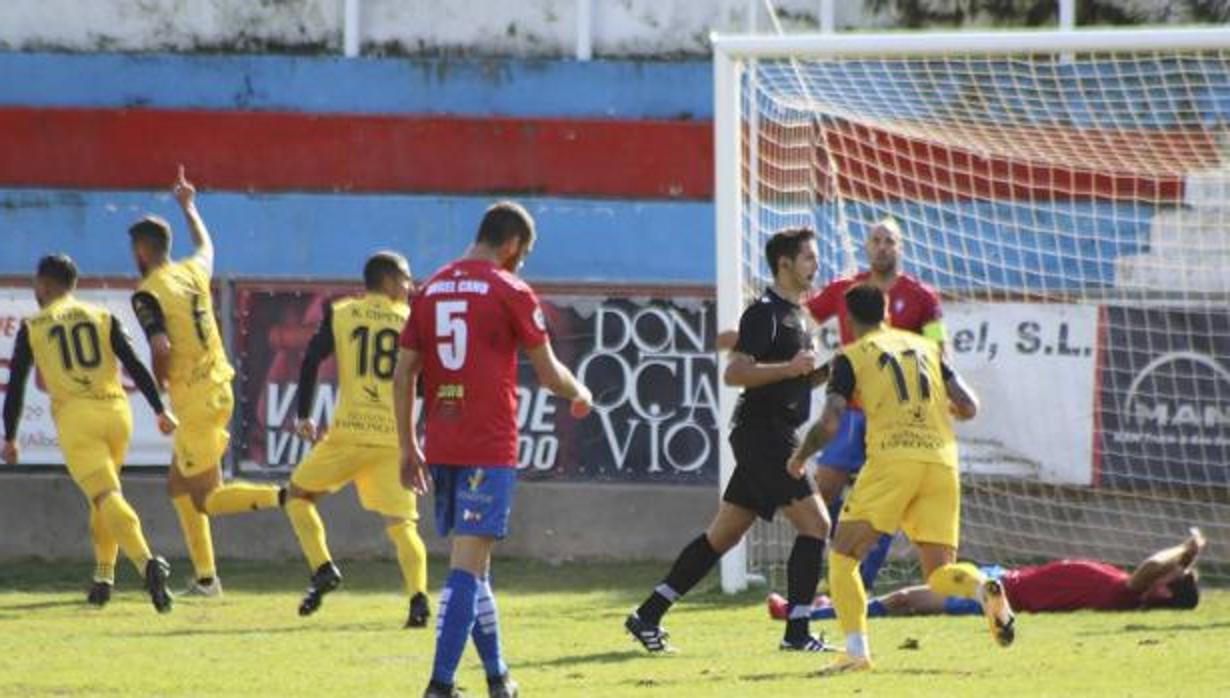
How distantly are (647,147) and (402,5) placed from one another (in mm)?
2855

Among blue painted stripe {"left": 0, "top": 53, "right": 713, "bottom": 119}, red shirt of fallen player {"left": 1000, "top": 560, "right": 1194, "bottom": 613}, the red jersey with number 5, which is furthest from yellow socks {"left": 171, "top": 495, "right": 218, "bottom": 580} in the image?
blue painted stripe {"left": 0, "top": 53, "right": 713, "bottom": 119}

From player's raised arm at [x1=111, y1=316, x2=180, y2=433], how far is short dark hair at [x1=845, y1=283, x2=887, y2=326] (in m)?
4.51

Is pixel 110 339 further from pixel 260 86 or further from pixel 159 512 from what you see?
pixel 260 86

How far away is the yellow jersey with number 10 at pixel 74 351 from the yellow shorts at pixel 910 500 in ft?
16.4

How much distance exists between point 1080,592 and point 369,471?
374 cm

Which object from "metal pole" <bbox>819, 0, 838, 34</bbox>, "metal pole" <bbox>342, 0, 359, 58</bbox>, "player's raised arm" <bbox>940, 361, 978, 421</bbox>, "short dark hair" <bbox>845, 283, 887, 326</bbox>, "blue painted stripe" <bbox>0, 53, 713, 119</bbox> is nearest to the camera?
"short dark hair" <bbox>845, 283, 887, 326</bbox>

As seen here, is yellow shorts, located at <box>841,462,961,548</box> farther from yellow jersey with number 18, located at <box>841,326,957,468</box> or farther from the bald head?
the bald head

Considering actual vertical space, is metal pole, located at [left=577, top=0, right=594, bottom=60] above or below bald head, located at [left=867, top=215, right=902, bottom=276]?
above

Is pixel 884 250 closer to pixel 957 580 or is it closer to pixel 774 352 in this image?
pixel 774 352

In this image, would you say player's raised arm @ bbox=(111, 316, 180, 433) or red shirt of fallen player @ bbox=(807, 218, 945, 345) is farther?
player's raised arm @ bbox=(111, 316, 180, 433)

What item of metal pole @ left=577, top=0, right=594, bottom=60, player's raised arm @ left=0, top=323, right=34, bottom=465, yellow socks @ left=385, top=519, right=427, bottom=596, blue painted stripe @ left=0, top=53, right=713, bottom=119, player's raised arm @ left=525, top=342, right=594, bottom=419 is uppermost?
metal pole @ left=577, top=0, right=594, bottom=60

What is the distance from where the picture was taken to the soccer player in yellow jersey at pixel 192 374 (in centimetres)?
1427

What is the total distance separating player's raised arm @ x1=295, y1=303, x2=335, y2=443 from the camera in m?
13.7

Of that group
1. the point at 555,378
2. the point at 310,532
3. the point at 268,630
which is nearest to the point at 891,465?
the point at 555,378
